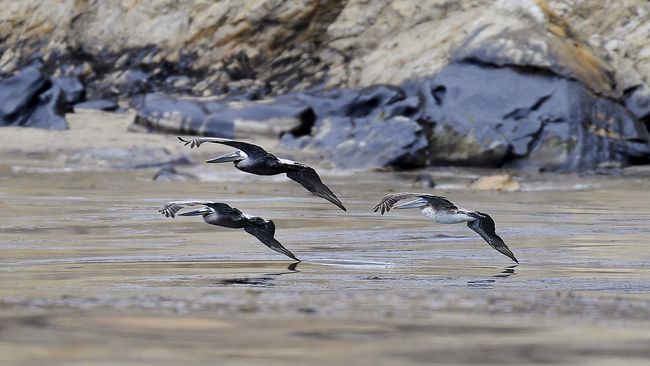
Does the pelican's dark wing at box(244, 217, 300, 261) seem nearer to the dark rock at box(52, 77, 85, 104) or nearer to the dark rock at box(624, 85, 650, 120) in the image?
the dark rock at box(624, 85, 650, 120)

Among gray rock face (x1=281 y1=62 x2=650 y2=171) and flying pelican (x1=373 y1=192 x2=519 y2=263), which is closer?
flying pelican (x1=373 y1=192 x2=519 y2=263)

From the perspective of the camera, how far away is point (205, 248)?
953cm

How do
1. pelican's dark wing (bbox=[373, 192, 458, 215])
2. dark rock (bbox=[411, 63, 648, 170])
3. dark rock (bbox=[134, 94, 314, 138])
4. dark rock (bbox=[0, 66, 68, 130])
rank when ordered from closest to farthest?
1. pelican's dark wing (bbox=[373, 192, 458, 215])
2. dark rock (bbox=[411, 63, 648, 170])
3. dark rock (bbox=[134, 94, 314, 138])
4. dark rock (bbox=[0, 66, 68, 130])

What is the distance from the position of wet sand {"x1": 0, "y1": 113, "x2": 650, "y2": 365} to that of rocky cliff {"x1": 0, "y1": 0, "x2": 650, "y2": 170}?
2.83 m

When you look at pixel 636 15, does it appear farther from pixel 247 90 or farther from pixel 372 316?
pixel 372 316

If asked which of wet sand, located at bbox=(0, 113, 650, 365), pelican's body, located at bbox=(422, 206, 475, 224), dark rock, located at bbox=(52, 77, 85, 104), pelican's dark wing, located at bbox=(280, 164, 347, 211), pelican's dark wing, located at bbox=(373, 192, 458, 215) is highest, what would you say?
dark rock, located at bbox=(52, 77, 85, 104)

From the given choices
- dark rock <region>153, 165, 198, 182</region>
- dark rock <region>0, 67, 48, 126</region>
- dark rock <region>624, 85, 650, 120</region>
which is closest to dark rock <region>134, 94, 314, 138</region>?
dark rock <region>0, 67, 48, 126</region>

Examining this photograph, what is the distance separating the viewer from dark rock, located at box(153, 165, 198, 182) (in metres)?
15.6

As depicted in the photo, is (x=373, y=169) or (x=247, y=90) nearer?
(x=373, y=169)

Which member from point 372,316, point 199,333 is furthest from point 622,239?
point 199,333

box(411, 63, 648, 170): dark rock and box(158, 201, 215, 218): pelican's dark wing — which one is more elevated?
box(411, 63, 648, 170): dark rock

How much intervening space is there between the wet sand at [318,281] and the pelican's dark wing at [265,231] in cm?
11

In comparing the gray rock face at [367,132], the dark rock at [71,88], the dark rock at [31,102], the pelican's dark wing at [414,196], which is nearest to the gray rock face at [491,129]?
the gray rock face at [367,132]

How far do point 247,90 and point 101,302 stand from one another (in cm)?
1414
